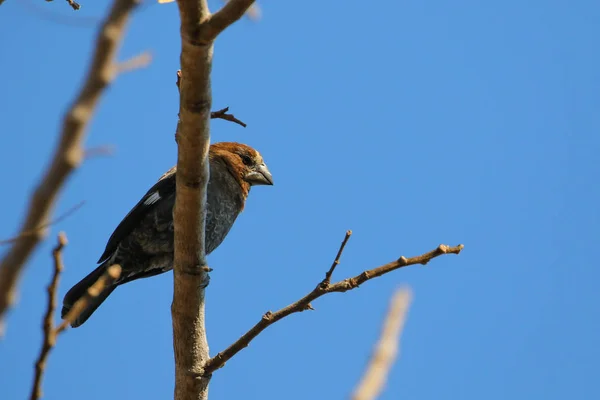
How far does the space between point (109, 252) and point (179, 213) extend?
2535 millimetres

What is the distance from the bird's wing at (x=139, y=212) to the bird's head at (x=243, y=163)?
1.07 metres

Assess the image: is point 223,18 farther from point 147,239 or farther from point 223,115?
point 147,239

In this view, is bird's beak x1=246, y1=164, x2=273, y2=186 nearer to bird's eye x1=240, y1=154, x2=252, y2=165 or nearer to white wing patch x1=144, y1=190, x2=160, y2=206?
bird's eye x1=240, y1=154, x2=252, y2=165

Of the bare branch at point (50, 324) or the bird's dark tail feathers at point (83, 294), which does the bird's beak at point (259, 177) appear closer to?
the bird's dark tail feathers at point (83, 294)

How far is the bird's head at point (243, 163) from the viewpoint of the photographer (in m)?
7.34

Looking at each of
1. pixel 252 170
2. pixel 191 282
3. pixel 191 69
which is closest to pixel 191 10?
pixel 191 69

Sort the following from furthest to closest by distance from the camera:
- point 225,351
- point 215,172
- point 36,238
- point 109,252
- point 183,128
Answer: point 215,172, point 109,252, point 225,351, point 183,128, point 36,238

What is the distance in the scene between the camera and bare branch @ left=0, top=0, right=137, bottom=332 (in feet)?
4.15

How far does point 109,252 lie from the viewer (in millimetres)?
6367

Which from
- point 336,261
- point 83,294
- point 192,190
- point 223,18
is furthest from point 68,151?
point 83,294

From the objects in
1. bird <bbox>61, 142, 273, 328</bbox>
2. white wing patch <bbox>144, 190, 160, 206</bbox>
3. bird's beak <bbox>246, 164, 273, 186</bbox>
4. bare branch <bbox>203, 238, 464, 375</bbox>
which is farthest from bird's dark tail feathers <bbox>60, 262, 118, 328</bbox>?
bare branch <bbox>203, 238, 464, 375</bbox>

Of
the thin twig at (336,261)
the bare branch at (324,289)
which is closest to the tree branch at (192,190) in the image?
the bare branch at (324,289)

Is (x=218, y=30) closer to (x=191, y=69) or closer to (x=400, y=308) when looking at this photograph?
(x=191, y=69)

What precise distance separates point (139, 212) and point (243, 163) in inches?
61.0
